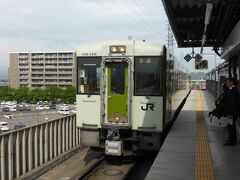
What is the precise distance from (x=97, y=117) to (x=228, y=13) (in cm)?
469

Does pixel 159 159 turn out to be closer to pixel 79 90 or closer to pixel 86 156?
pixel 79 90

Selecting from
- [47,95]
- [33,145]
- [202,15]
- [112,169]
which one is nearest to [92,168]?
[112,169]

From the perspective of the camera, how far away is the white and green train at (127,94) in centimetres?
870

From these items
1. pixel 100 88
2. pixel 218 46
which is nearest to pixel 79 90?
pixel 100 88

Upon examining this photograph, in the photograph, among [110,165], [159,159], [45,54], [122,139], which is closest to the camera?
[159,159]

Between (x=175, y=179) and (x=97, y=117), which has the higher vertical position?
(x=97, y=117)

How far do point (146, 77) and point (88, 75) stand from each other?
1492 mm

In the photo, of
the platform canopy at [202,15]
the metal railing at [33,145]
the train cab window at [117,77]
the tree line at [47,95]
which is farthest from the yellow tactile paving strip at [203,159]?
the tree line at [47,95]

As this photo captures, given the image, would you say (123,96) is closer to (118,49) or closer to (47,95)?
(118,49)

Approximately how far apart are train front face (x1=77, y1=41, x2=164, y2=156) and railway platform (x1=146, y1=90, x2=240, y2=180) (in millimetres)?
808

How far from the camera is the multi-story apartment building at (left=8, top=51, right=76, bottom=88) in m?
135

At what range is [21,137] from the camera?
8.30 meters

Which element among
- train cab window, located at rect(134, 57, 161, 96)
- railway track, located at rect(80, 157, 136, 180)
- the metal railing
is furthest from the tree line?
train cab window, located at rect(134, 57, 161, 96)

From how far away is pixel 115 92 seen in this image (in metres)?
8.95
